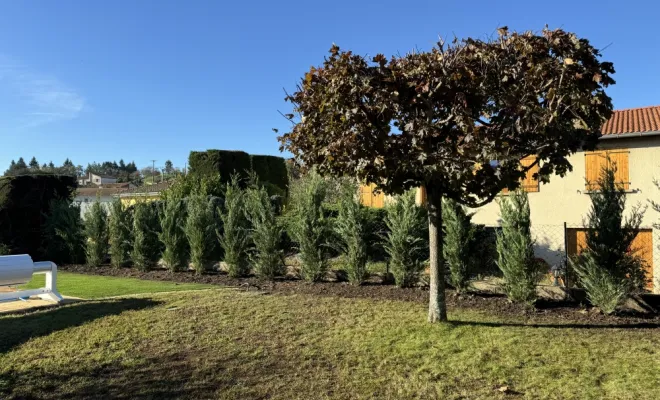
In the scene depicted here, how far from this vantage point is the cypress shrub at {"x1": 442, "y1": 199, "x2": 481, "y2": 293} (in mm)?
7574

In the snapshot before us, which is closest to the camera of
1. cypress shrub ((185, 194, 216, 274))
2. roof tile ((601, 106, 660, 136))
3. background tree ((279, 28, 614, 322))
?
background tree ((279, 28, 614, 322))

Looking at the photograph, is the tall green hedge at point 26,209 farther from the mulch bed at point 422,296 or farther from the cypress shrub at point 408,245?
the cypress shrub at point 408,245

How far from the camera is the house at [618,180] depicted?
14.4m

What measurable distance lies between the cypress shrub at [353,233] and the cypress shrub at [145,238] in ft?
19.3

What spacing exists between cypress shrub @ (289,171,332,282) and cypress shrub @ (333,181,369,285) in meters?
0.41

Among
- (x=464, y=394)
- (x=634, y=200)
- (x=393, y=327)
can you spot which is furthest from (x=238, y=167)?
(x=464, y=394)

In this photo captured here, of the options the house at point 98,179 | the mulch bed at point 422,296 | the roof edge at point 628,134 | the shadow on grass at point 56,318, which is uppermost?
the house at point 98,179

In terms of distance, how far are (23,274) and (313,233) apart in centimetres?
522

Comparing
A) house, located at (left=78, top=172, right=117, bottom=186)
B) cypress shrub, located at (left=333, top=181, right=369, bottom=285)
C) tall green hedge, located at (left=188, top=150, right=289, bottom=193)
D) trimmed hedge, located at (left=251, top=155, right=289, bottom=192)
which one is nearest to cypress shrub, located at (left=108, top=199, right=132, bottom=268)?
cypress shrub, located at (left=333, top=181, right=369, bottom=285)

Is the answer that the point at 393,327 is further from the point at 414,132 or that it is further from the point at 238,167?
the point at 238,167

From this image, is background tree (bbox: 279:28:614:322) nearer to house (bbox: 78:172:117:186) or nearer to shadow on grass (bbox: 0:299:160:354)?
shadow on grass (bbox: 0:299:160:354)

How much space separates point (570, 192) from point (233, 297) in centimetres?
1347

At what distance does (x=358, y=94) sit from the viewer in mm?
5094

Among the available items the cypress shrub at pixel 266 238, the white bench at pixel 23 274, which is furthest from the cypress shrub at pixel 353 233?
the white bench at pixel 23 274
